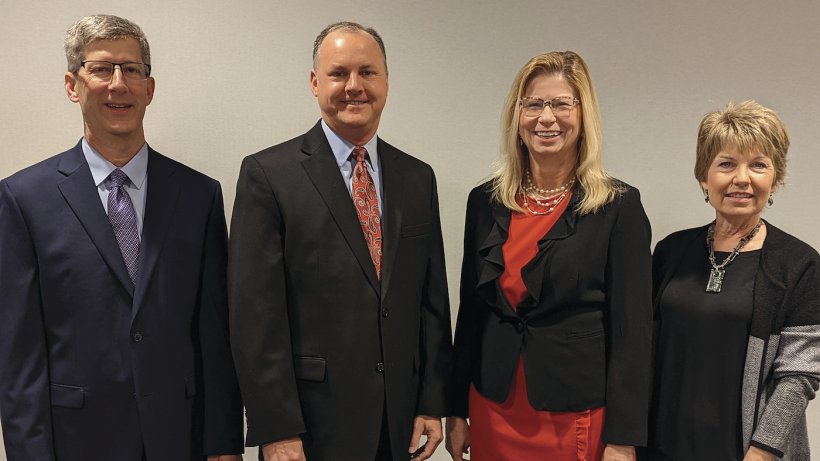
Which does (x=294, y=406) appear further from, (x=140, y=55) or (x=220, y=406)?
(x=140, y=55)

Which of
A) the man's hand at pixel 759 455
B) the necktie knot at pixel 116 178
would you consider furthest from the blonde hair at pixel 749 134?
the necktie knot at pixel 116 178

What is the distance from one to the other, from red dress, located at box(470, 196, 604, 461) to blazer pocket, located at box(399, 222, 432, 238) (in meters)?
0.24

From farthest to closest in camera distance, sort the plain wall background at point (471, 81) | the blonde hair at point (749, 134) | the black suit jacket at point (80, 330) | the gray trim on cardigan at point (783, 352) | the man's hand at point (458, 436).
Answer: the plain wall background at point (471, 81), the man's hand at point (458, 436), the blonde hair at point (749, 134), the gray trim on cardigan at point (783, 352), the black suit jacket at point (80, 330)

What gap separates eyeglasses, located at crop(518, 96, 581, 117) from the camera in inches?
77.8

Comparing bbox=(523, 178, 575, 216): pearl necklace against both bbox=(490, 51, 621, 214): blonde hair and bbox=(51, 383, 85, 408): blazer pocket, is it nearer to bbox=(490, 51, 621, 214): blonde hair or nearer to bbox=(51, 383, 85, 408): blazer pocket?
bbox=(490, 51, 621, 214): blonde hair

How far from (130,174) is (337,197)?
570 mm

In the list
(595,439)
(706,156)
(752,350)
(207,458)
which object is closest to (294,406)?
(207,458)

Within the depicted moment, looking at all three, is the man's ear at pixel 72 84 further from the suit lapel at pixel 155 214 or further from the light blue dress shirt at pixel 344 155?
the light blue dress shirt at pixel 344 155

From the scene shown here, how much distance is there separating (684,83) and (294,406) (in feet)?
6.22

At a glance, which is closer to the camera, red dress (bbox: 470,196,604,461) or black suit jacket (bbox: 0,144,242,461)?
black suit jacket (bbox: 0,144,242,461)

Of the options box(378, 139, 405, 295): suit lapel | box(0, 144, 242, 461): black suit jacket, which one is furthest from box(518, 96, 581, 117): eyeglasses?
box(0, 144, 242, 461): black suit jacket

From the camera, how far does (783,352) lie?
189 centimetres

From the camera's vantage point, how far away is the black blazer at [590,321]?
1914mm

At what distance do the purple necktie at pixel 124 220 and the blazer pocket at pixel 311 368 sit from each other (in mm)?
485
